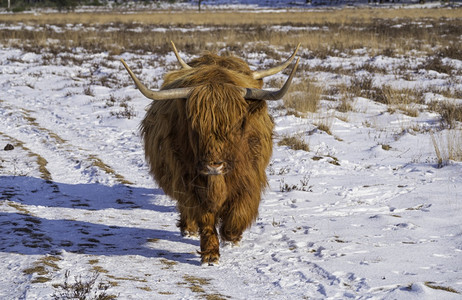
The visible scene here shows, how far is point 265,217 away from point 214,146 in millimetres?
1853

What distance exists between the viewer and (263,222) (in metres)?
5.15

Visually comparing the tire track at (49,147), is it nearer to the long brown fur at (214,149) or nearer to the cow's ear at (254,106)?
the long brown fur at (214,149)

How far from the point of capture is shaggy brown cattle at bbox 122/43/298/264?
12.1ft

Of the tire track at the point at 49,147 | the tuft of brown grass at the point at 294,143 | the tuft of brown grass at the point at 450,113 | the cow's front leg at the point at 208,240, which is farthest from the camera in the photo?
the tuft of brown grass at the point at 450,113

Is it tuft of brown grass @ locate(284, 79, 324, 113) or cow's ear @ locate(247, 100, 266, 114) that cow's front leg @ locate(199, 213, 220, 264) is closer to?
cow's ear @ locate(247, 100, 266, 114)

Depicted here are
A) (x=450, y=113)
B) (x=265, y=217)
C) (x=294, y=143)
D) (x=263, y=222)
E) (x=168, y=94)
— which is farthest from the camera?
(x=450, y=113)

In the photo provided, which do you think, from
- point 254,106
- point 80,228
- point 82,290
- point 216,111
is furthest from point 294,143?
point 82,290

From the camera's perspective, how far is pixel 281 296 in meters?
3.47

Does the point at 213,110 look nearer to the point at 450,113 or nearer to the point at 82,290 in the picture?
the point at 82,290

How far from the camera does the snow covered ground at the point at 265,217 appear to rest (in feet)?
11.9

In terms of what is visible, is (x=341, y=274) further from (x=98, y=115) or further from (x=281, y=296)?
(x=98, y=115)

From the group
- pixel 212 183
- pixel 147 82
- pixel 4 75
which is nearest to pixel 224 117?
pixel 212 183

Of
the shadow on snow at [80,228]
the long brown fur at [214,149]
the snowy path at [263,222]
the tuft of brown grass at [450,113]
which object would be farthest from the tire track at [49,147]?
the tuft of brown grass at [450,113]

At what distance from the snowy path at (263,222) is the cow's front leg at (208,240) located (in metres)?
0.09
